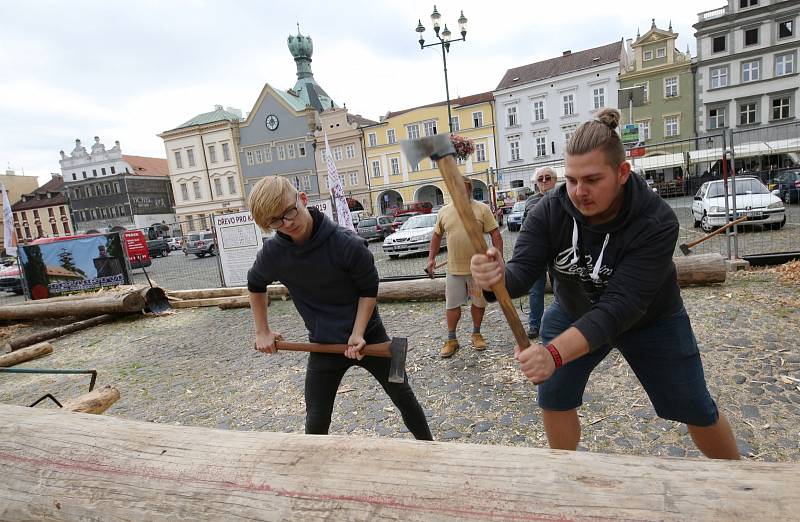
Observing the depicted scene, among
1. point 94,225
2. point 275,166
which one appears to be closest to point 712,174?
point 275,166

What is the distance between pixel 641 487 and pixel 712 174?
1175 centimetres

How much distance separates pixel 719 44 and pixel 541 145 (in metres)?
13.0

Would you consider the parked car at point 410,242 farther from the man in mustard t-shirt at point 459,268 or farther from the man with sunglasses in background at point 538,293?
the man in mustard t-shirt at point 459,268

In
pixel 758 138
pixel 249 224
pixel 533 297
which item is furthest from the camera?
pixel 249 224

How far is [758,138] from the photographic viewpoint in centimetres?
Answer: 878

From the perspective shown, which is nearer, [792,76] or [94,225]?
[792,76]

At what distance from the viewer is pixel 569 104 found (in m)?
34.9

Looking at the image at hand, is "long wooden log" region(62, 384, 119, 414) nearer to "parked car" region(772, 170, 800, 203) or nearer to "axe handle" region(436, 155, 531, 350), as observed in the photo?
"axe handle" region(436, 155, 531, 350)

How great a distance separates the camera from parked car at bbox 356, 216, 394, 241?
2019 cm

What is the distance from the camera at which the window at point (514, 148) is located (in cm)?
3675

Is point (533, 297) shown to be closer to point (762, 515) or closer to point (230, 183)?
point (762, 515)

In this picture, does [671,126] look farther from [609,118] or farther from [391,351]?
[391,351]

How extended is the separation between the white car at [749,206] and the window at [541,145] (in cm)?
2662

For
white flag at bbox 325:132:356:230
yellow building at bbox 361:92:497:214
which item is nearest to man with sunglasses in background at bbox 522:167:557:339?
white flag at bbox 325:132:356:230
